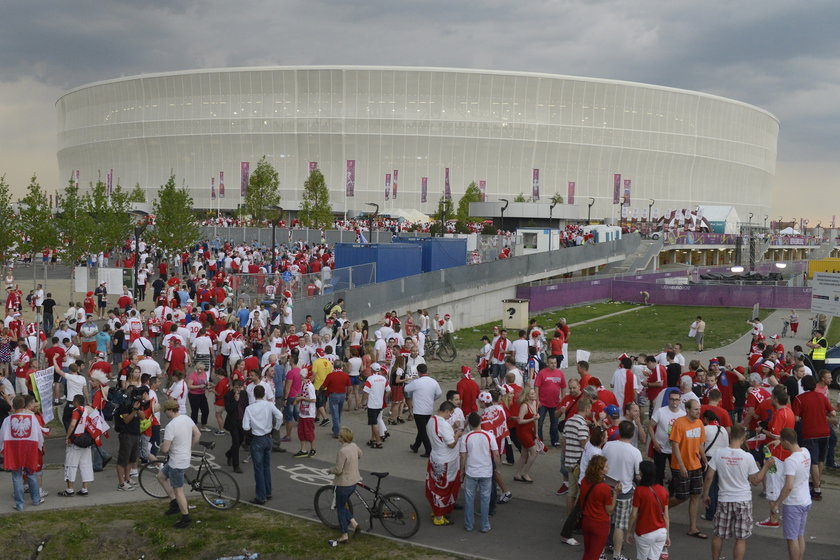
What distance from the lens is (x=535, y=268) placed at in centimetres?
4088

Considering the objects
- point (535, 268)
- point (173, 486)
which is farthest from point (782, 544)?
point (535, 268)

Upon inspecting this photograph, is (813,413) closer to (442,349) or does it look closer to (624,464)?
(624,464)

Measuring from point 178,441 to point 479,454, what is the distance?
12.5 feet

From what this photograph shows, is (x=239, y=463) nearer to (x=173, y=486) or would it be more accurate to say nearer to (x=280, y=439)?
(x=280, y=439)

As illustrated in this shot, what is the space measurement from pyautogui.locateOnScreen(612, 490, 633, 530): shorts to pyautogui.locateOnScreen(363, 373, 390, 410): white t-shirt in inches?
223

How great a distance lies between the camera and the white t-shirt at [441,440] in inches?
420

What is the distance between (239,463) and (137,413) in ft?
6.99

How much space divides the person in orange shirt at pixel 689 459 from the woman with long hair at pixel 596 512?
1.80 meters

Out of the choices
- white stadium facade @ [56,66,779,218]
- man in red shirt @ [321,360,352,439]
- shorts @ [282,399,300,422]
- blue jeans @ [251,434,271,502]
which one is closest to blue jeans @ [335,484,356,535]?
blue jeans @ [251,434,271,502]

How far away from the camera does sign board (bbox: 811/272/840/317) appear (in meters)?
18.2

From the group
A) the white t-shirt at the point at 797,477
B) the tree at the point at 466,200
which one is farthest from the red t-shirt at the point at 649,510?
the tree at the point at 466,200

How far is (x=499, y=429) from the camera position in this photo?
11.6m

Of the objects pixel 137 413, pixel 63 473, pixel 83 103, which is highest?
pixel 83 103

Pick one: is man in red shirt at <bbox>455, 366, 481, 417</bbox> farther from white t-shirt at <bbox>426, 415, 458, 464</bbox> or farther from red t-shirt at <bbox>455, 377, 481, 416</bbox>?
white t-shirt at <bbox>426, 415, 458, 464</bbox>
